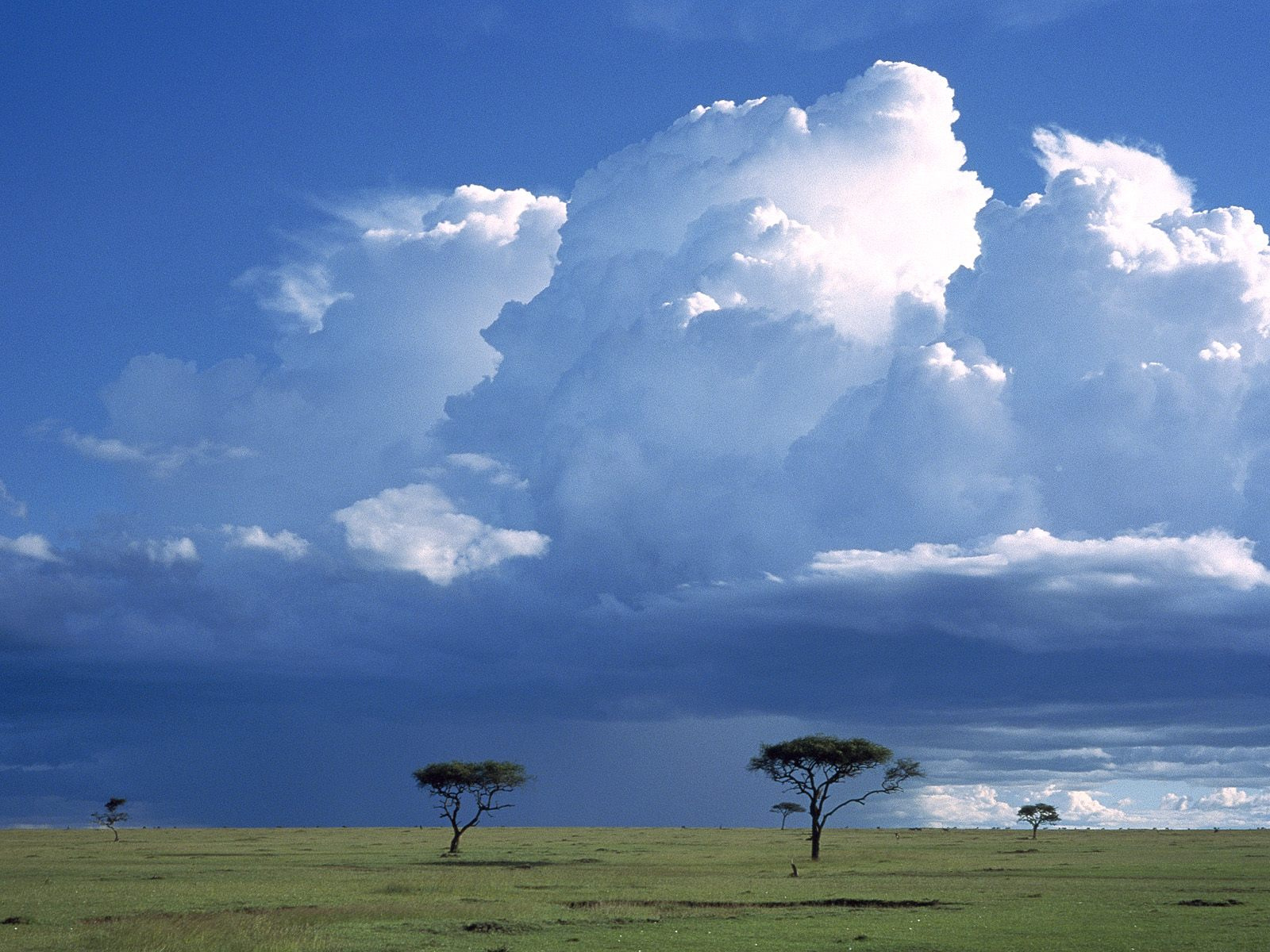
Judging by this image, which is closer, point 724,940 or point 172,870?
point 724,940

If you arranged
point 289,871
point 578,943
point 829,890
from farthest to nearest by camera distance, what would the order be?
point 289,871, point 829,890, point 578,943

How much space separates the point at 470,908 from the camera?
4950cm

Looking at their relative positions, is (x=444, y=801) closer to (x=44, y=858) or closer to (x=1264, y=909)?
(x=44, y=858)

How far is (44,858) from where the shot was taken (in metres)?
92.6

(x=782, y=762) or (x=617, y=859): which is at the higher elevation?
(x=782, y=762)

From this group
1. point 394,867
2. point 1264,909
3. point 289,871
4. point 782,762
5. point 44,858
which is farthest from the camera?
point 782,762

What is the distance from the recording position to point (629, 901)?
53.4 meters

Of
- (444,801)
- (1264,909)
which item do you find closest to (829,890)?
(1264,909)

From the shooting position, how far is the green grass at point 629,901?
3878cm

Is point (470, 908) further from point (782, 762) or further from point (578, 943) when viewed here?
point (782, 762)

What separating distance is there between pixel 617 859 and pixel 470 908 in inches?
1861

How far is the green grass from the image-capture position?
38781 mm

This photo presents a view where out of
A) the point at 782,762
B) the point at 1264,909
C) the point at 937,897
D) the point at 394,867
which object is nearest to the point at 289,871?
the point at 394,867

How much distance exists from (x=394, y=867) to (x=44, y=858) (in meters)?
32.9
